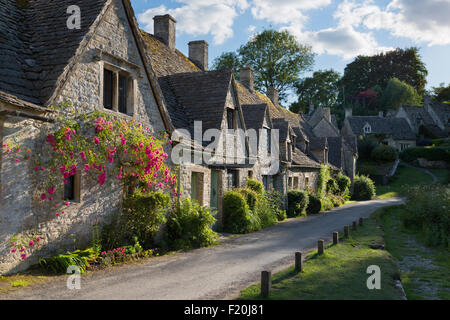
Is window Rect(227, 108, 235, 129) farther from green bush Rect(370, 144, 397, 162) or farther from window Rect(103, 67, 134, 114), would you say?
green bush Rect(370, 144, 397, 162)

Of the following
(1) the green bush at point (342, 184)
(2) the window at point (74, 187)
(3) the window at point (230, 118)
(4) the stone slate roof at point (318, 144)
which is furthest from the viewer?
(1) the green bush at point (342, 184)

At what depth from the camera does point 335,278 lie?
26.1 ft

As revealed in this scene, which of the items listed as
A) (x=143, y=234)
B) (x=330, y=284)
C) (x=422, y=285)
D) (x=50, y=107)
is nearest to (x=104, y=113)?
(x=50, y=107)

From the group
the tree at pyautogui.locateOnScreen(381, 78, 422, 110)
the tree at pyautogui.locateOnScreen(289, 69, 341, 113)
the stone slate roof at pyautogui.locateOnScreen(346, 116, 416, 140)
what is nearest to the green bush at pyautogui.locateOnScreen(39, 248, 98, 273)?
the stone slate roof at pyautogui.locateOnScreen(346, 116, 416, 140)

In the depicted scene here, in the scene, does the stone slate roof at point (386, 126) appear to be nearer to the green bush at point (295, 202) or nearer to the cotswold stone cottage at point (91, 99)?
the green bush at point (295, 202)

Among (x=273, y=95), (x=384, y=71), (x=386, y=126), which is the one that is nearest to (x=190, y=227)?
(x=273, y=95)

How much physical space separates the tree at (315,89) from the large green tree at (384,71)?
8.36 meters

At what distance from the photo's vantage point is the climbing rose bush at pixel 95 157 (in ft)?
26.8

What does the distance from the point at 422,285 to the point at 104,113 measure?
8606 mm

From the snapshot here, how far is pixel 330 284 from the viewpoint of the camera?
7.48m

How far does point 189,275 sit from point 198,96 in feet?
33.0

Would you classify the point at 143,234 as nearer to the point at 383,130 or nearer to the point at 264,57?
the point at 264,57

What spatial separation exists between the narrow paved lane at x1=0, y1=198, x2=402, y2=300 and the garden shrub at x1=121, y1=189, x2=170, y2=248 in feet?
3.41

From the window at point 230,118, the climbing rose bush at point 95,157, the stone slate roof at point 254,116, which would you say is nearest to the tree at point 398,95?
→ the stone slate roof at point 254,116
